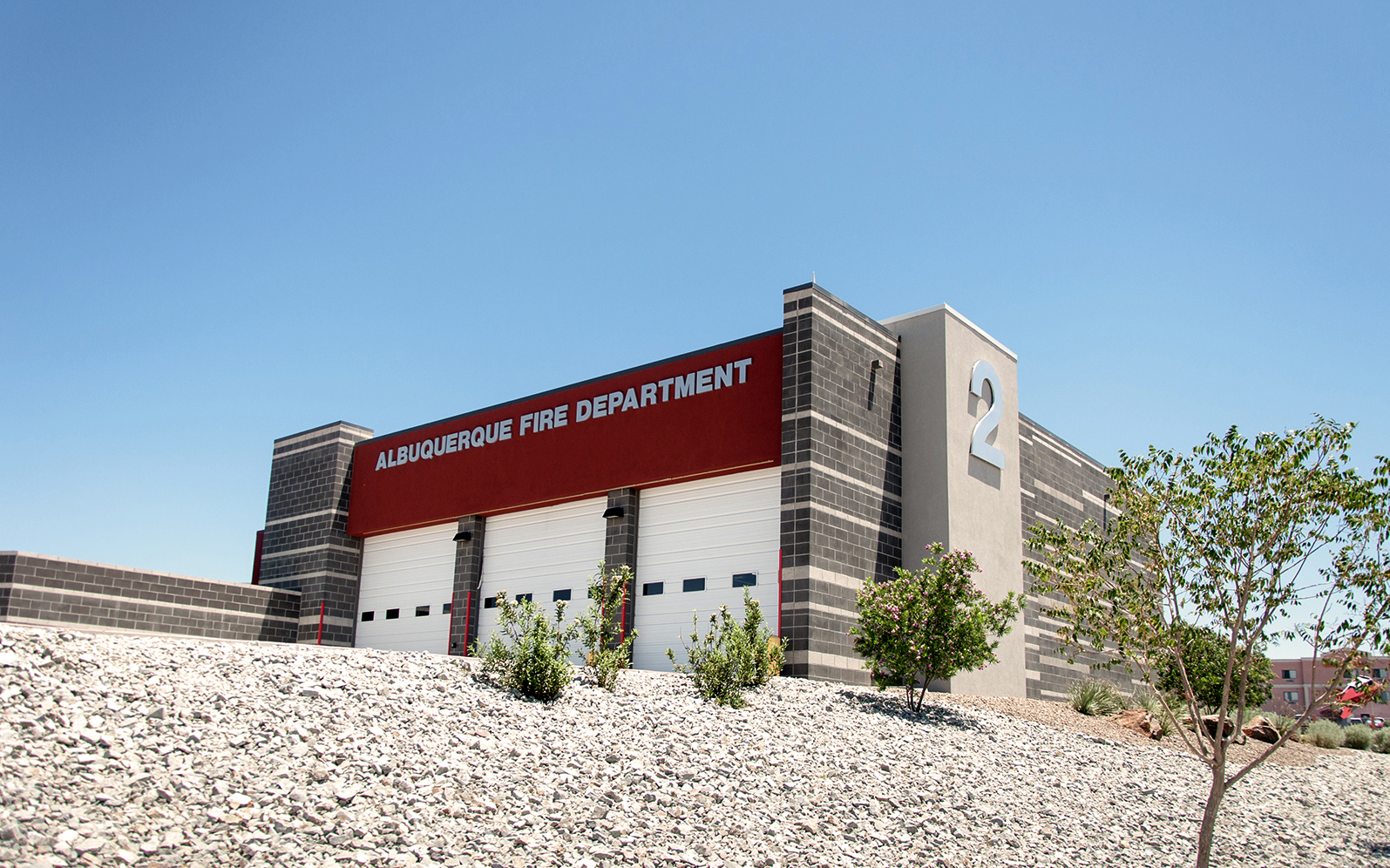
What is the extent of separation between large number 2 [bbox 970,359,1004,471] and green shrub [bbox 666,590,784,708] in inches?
343

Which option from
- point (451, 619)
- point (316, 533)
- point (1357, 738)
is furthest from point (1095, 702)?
point (316, 533)

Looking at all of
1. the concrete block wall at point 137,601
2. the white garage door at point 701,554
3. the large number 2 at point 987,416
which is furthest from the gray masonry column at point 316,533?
the large number 2 at point 987,416

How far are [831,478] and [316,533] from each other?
18806mm

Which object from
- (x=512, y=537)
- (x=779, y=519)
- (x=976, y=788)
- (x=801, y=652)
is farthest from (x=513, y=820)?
(x=512, y=537)

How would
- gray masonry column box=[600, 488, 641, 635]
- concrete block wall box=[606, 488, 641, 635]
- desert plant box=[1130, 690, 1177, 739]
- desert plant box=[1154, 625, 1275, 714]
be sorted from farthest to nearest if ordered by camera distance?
1. desert plant box=[1154, 625, 1275, 714]
2. gray masonry column box=[600, 488, 641, 635]
3. concrete block wall box=[606, 488, 641, 635]
4. desert plant box=[1130, 690, 1177, 739]

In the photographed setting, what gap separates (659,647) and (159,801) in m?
15.0

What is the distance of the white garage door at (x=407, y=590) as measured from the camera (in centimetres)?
2908

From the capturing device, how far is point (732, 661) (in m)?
16.2

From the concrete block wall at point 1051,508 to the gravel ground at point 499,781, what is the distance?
10.2m

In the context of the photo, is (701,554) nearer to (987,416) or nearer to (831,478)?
(831,478)

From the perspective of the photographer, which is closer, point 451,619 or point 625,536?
point 625,536

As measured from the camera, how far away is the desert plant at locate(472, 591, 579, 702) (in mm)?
13805

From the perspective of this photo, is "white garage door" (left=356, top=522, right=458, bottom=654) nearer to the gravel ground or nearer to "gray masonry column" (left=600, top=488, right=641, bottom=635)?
"gray masonry column" (left=600, top=488, right=641, bottom=635)

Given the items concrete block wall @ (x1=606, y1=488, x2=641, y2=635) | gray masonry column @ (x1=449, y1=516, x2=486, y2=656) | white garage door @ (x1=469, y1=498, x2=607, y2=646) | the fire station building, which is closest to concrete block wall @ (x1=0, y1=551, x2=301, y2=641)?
the fire station building
